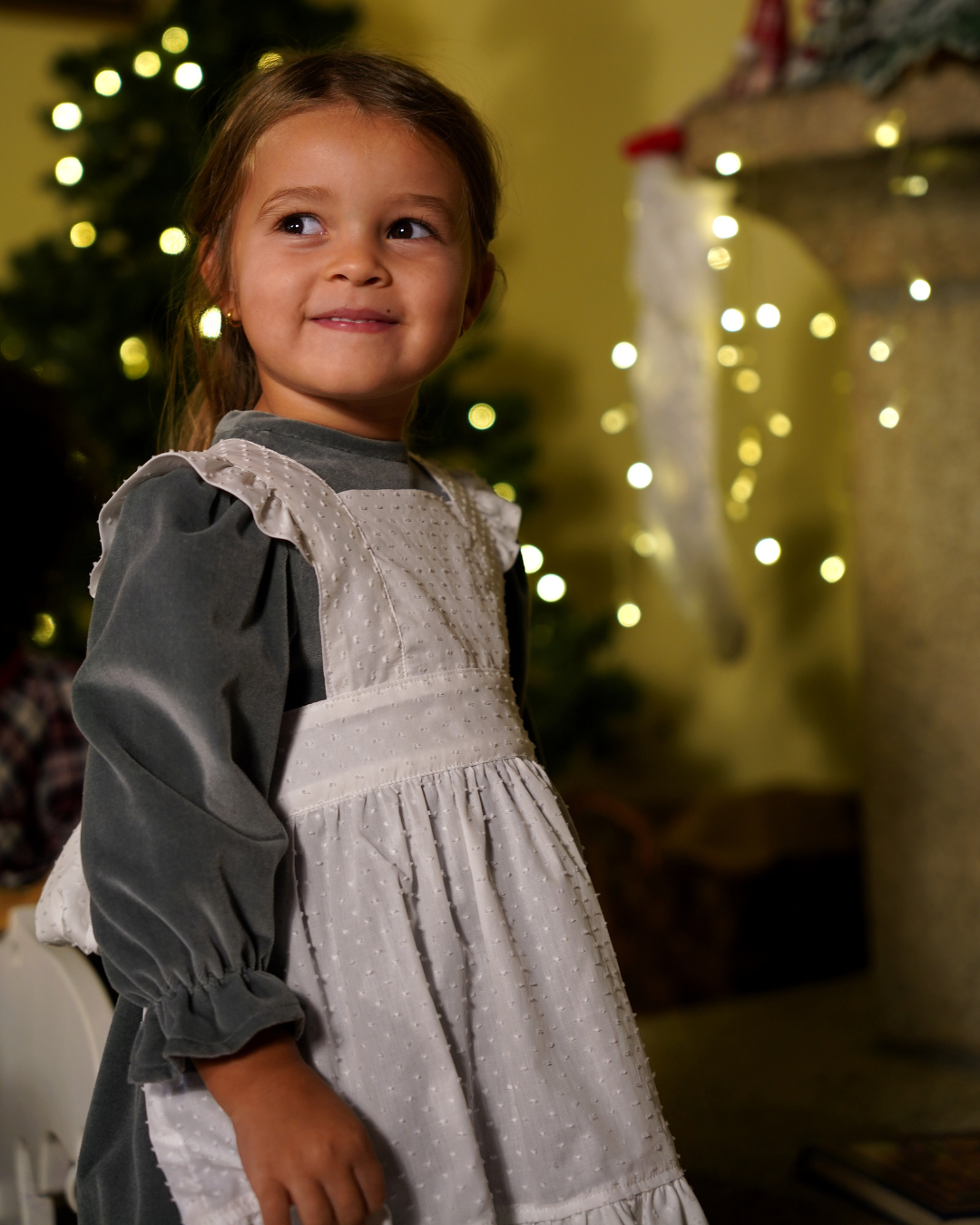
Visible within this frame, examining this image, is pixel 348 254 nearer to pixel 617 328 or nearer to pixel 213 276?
pixel 213 276

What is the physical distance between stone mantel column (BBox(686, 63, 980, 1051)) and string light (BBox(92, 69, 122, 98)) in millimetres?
976

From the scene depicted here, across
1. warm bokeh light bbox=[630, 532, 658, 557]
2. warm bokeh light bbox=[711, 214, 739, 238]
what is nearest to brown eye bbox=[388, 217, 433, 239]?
warm bokeh light bbox=[711, 214, 739, 238]

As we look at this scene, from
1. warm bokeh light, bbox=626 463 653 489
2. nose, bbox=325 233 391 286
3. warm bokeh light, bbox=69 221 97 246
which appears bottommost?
nose, bbox=325 233 391 286

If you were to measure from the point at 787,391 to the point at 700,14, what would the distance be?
2.63ft

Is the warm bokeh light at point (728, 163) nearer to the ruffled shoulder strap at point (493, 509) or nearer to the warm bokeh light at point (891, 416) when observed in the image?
the warm bokeh light at point (891, 416)

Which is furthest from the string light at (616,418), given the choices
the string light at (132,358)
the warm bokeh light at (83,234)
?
the warm bokeh light at (83,234)

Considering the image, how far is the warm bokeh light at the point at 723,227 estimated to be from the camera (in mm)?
2068

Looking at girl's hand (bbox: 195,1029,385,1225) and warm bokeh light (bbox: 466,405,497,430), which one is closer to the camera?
girl's hand (bbox: 195,1029,385,1225)

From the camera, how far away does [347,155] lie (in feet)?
2.58

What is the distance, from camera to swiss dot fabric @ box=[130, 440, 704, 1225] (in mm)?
718

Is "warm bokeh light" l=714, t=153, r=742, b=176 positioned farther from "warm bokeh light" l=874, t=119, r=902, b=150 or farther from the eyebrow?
the eyebrow

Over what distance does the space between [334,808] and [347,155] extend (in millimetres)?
369

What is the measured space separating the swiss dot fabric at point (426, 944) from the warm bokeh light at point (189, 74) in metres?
Result: 1.67

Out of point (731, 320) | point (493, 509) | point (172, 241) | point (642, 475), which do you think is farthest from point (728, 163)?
point (493, 509)
